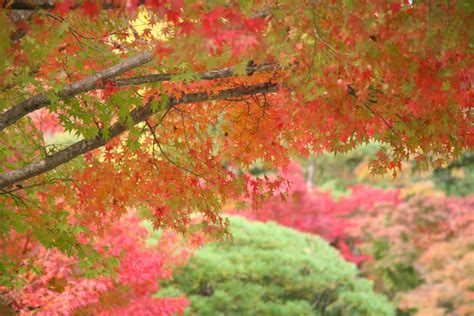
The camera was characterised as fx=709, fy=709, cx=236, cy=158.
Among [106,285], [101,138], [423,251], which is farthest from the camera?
[423,251]

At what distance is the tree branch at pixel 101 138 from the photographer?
5.15m

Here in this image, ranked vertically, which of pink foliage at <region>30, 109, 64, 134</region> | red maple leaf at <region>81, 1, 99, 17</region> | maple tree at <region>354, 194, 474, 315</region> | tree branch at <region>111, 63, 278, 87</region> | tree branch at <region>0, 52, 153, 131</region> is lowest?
red maple leaf at <region>81, 1, 99, 17</region>

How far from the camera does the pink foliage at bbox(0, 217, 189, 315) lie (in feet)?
26.2

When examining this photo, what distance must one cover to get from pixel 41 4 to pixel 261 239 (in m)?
10.0

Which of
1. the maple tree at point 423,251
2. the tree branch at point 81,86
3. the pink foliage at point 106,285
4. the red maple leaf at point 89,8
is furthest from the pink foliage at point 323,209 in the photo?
the red maple leaf at point 89,8

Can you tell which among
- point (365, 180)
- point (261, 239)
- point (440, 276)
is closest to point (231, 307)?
point (261, 239)

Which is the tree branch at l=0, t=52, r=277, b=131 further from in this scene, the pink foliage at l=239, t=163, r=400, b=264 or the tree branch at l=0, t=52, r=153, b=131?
the pink foliage at l=239, t=163, r=400, b=264

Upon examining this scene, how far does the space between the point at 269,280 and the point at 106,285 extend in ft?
18.2

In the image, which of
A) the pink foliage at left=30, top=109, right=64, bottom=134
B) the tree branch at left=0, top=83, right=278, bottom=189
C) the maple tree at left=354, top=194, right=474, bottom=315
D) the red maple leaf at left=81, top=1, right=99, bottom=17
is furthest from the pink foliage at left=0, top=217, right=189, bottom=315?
the maple tree at left=354, top=194, right=474, bottom=315

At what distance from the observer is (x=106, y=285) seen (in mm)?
8461

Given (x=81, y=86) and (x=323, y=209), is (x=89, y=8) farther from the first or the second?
(x=323, y=209)

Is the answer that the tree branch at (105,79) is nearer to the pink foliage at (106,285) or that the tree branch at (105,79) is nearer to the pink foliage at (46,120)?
the pink foliage at (46,120)

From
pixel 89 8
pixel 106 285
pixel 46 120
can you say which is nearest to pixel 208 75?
pixel 89 8

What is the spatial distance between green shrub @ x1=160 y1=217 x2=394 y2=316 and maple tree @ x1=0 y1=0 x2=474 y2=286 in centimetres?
633
